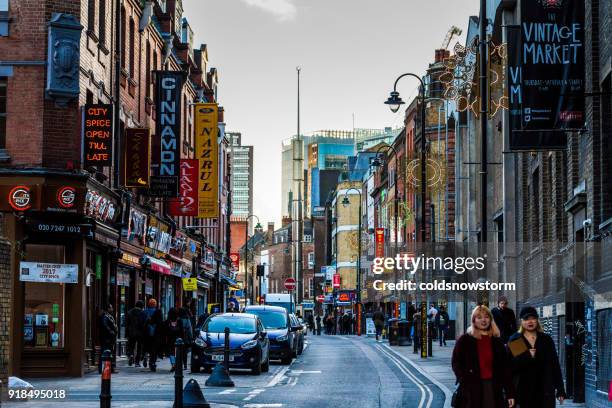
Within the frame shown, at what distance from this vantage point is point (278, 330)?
35594 mm

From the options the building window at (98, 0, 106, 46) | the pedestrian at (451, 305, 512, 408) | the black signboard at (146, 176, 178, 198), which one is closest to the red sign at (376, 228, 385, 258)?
the black signboard at (146, 176, 178, 198)

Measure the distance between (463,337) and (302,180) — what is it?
170 m

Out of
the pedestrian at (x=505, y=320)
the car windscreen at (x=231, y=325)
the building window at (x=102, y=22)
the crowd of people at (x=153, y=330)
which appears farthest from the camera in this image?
the building window at (x=102, y=22)

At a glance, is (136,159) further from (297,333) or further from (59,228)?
(297,333)

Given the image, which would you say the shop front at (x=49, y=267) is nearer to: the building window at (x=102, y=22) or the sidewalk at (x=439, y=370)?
the building window at (x=102, y=22)

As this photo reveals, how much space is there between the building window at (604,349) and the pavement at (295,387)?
1716 mm

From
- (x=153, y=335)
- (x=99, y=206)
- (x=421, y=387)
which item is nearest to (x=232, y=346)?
(x=153, y=335)

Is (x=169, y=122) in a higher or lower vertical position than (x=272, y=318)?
higher

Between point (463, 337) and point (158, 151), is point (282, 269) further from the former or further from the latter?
point (463, 337)

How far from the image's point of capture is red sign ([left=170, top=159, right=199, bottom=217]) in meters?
43.5

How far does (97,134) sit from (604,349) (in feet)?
48.4

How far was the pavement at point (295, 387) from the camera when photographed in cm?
2034

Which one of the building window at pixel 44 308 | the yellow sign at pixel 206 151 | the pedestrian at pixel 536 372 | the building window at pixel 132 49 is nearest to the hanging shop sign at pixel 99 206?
the building window at pixel 44 308

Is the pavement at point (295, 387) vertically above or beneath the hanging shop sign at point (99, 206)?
beneath
